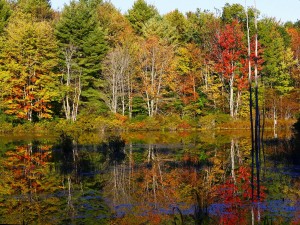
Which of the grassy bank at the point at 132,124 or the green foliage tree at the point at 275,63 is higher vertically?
the green foliage tree at the point at 275,63

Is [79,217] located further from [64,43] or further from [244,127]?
[64,43]

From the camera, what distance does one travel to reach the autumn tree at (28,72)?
149ft


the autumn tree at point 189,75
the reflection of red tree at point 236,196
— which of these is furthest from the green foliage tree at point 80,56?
the reflection of red tree at point 236,196

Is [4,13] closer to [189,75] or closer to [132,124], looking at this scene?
[132,124]

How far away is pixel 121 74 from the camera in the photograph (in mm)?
49469

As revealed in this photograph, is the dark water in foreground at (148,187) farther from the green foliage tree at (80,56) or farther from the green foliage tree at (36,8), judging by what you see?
the green foliage tree at (36,8)

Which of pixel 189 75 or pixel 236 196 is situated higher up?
pixel 189 75

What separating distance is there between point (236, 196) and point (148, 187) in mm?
3178

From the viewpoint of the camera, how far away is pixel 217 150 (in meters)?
26.2

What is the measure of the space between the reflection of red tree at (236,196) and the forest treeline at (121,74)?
31922 mm

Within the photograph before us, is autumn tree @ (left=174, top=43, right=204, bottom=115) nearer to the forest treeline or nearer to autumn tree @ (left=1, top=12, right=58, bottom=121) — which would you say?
the forest treeline

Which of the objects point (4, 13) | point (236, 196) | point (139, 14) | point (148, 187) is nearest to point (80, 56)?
point (4, 13)

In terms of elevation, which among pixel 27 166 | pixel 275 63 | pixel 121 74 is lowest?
pixel 27 166

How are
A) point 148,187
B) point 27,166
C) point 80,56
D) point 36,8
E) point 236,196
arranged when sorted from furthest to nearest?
point 36,8 < point 80,56 < point 27,166 < point 148,187 < point 236,196
